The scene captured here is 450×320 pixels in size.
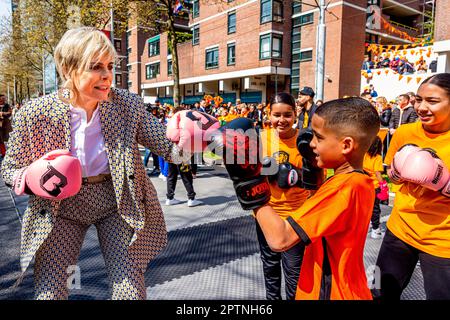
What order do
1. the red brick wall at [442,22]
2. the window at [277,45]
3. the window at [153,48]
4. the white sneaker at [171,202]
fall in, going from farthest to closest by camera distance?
1. the window at [153,48]
2. the window at [277,45]
3. the red brick wall at [442,22]
4. the white sneaker at [171,202]

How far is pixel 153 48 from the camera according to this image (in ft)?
129

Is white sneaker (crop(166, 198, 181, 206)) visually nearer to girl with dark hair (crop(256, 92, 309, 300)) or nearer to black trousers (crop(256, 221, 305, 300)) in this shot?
girl with dark hair (crop(256, 92, 309, 300))

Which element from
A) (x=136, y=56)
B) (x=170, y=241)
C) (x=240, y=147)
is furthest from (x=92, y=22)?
(x=136, y=56)

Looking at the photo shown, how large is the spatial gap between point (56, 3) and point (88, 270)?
50.7 ft

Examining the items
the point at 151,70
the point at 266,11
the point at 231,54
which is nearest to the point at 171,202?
the point at 266,11

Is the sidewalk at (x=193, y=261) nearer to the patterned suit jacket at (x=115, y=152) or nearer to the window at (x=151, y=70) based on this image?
the patterned suit jacket at (x=115, y=152)

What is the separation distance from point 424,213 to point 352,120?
0.92 m

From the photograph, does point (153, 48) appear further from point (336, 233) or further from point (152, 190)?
point (336, 233)

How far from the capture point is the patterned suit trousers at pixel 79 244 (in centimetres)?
168

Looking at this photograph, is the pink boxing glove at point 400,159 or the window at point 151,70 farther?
the window at point 151,70

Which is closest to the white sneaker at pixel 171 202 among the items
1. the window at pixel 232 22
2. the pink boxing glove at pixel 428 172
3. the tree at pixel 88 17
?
the pink boxing glove at pixel 428 172

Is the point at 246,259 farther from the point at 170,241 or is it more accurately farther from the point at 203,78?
the point at 203,78

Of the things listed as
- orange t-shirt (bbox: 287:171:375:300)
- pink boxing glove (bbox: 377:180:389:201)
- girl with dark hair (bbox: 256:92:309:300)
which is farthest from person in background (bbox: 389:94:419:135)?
orange t-shirt (bbox: 287:171:375:300)

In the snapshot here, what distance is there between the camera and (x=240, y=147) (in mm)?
1374
